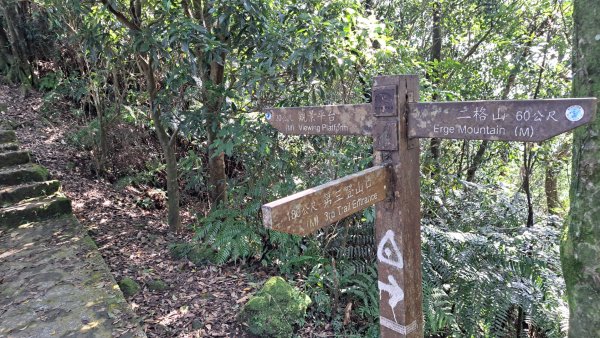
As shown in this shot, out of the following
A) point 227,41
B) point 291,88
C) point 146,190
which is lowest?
point 146,190

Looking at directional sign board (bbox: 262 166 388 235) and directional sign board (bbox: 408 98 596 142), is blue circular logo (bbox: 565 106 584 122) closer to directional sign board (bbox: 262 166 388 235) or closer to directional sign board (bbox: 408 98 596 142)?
directional sign board (bbox: 408 98 596 142)

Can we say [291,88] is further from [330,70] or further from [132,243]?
[132,243]

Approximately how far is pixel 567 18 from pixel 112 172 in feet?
23.2

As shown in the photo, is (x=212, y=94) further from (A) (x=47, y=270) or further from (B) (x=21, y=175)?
(B) (x=21, y=175)

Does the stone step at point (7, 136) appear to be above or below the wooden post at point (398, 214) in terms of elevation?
above

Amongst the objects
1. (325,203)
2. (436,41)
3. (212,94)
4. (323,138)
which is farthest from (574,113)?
(436,41)

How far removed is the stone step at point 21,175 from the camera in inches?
197

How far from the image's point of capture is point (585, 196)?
6.27 ft

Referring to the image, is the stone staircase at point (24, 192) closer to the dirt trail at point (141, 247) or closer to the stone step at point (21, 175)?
the stone step at point (21, 175)

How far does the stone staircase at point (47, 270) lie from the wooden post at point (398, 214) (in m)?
1.94

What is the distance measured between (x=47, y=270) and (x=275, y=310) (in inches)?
89.3

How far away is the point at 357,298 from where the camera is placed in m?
3.60

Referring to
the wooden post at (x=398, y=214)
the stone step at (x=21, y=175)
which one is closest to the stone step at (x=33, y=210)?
the stone step at (x=21, y=175)

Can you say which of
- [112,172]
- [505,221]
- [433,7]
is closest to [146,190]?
[112,172]
